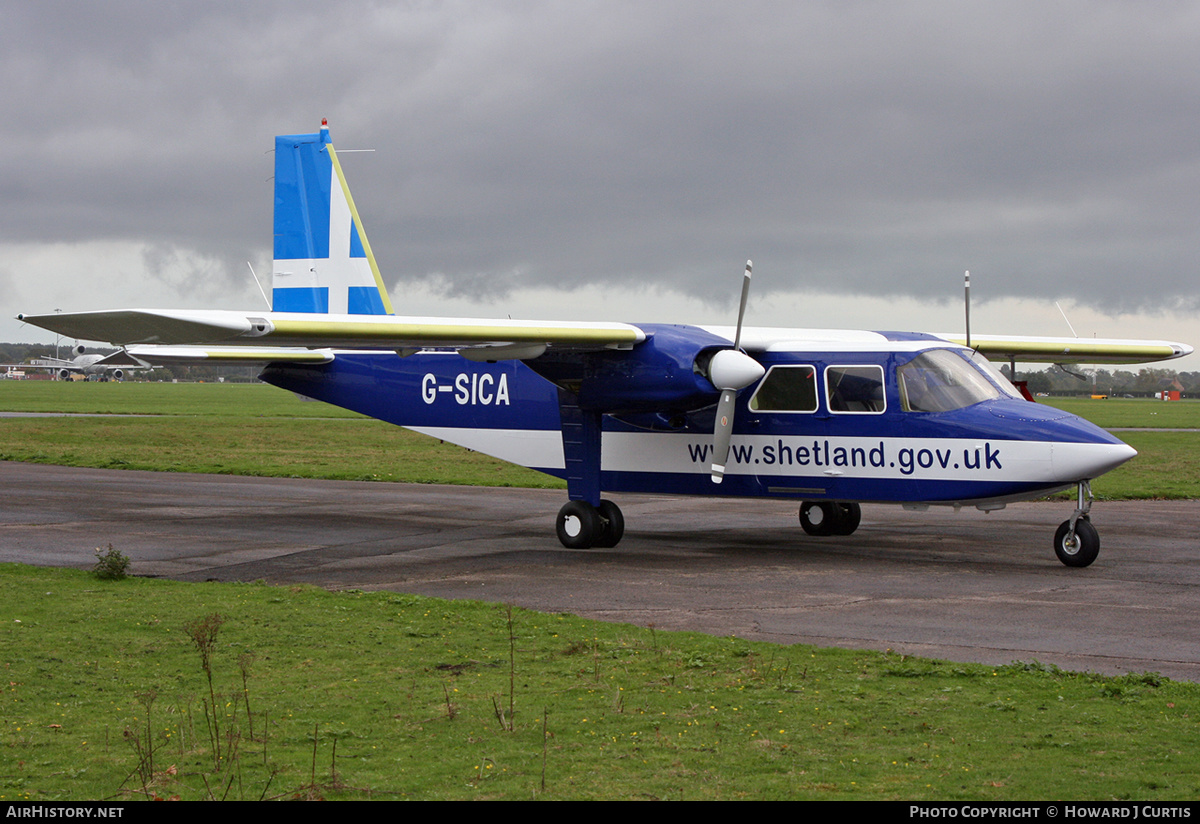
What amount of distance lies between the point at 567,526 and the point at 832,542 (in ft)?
13.1

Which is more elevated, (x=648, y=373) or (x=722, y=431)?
(x=648, y=373)

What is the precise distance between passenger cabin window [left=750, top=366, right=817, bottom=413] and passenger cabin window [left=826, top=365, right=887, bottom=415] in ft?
0.83

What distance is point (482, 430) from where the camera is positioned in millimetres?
19312

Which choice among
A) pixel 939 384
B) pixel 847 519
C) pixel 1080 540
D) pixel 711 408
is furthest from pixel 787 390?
pixel 1080 540

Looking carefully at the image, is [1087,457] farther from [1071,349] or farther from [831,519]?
[1071,349]

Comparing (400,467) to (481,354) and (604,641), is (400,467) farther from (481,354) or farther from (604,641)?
(604,641)

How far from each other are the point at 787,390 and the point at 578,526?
3.51 metres

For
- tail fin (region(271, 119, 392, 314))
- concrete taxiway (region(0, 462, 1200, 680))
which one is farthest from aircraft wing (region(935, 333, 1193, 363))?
tail fin (region(271, 119, 392, 314))

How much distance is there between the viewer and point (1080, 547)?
14352mm

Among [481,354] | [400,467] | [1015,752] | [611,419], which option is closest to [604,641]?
[1015,752]

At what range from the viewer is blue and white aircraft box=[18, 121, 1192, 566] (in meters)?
14.3

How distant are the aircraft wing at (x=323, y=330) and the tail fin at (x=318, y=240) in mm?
6668

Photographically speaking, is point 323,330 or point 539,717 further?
point 323,330

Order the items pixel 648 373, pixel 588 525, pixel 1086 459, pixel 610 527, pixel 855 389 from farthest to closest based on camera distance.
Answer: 1. pixel 610 527
2. pixel 588 525
3. pixel 648 373
4. pixel 855 389
5. pixel 1086 459
